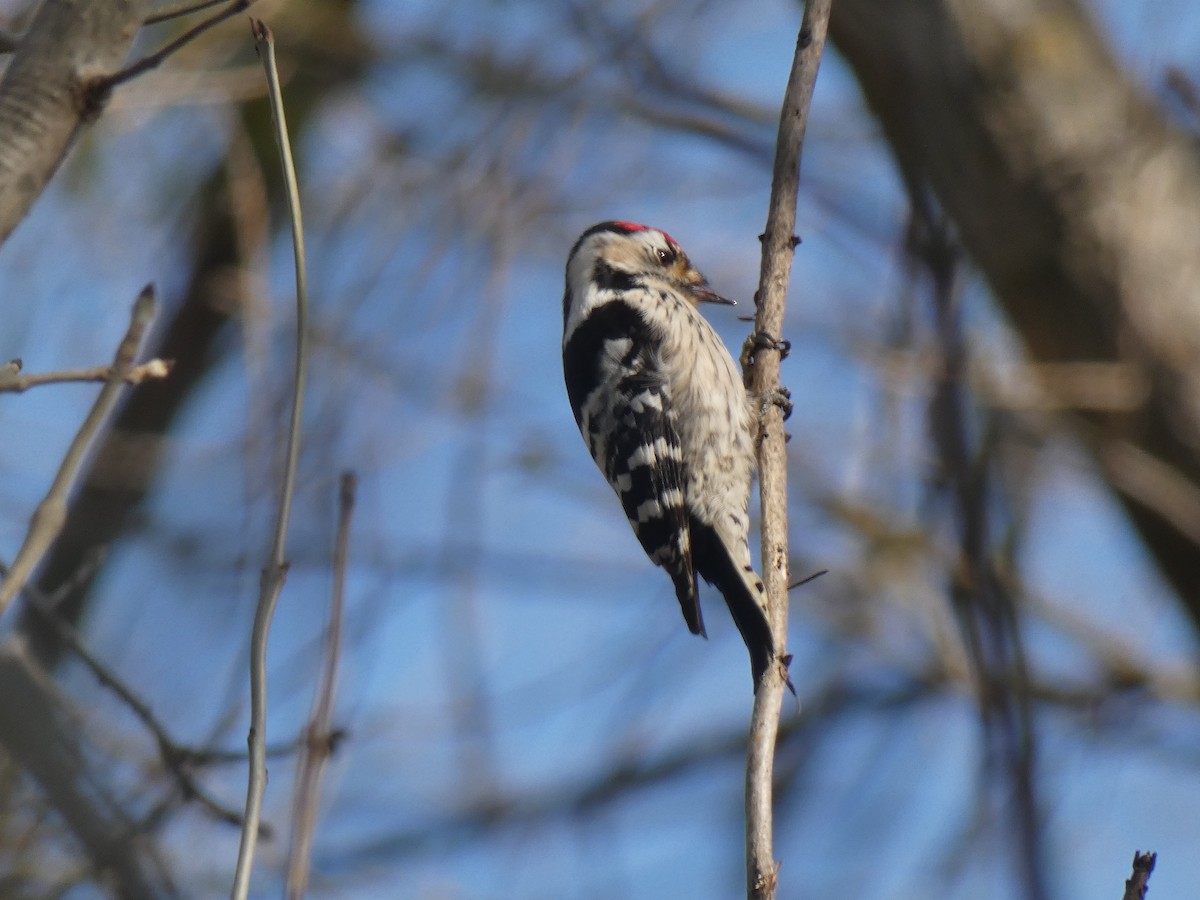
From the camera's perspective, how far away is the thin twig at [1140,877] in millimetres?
1527

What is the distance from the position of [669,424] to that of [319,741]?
95.9 inches

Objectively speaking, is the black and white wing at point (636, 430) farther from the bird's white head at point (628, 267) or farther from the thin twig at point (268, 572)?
the thin twig at point (268, 572)

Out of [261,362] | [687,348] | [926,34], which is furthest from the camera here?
[687,348]

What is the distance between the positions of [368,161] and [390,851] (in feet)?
10.6

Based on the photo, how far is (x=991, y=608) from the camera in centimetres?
131

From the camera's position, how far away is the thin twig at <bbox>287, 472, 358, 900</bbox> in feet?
6.21

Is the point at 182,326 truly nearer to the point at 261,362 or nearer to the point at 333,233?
the point at 333,233

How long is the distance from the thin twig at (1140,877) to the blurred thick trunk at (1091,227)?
3.60 metres

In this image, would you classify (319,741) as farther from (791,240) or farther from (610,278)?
(610,278)

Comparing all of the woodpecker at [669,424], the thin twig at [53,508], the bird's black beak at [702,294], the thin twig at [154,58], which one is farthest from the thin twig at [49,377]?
the bird's black beak at [702,294]

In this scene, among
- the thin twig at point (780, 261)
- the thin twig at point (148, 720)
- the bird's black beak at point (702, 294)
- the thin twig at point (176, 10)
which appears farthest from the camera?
the bird's black beak at point (702, 294)

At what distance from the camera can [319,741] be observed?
2076 millimetres

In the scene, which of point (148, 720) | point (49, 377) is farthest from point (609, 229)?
point (49, 377)

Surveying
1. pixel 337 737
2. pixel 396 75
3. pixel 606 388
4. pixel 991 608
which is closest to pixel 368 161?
pixel 396 75
